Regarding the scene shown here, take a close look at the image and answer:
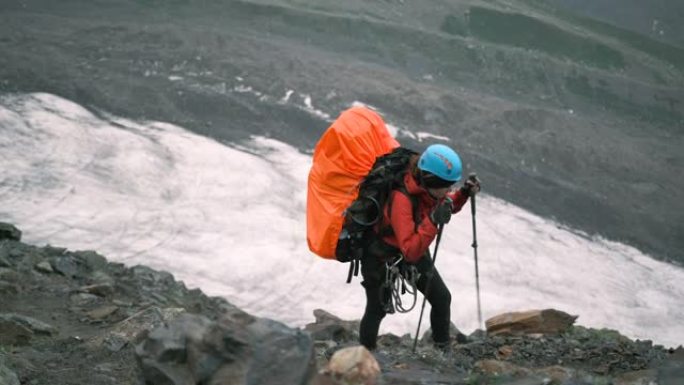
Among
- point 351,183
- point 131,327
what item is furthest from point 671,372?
point 131,327

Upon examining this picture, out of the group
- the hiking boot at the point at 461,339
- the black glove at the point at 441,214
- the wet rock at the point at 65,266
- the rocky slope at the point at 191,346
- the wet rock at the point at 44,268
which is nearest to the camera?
the rocky slope at the point at 191,346

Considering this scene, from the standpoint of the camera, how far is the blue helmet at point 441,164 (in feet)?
16.7

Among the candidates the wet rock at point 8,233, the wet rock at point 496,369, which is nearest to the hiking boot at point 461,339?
the wet rock at point 496,369

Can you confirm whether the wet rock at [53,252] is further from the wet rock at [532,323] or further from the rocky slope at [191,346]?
the wet rock at [532,323]

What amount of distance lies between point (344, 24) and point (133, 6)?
609cm

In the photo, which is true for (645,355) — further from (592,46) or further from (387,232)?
(592,46)

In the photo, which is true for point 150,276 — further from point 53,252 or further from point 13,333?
point 13,333

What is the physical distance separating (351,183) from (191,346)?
1.80m

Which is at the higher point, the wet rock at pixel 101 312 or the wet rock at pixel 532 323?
the wet rock at pixel 532 323

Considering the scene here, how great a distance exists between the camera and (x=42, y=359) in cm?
550

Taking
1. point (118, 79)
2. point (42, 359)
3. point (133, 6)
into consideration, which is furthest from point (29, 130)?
point (42, 359)

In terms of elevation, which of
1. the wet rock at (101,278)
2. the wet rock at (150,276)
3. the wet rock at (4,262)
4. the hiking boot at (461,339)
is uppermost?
the hiking boot at (461,339)

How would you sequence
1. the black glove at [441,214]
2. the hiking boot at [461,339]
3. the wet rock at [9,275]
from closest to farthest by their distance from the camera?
the black glove at [441,214]
the hiking boot at [461,339]
the wet rock at [9,275]

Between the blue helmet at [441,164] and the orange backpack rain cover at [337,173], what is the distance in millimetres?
536
